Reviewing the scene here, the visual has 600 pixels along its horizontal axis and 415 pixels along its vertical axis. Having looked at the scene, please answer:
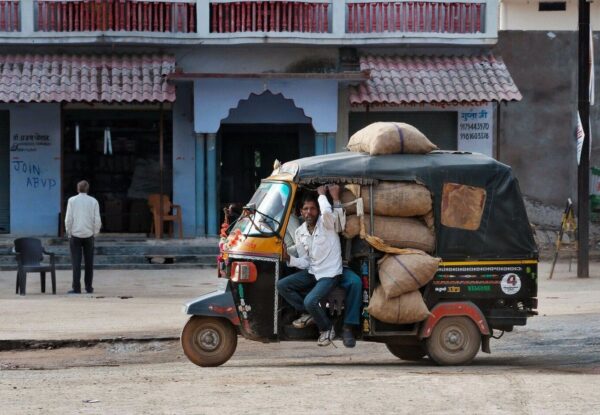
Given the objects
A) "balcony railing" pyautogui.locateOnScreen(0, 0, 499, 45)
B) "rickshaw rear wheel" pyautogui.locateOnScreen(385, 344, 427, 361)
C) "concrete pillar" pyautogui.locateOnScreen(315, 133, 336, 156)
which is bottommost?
"rickshaw rear wheel" pyautogui.locateOnScreen(385, 344, 427, 361)

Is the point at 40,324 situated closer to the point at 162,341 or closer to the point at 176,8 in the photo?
the point at 162,341

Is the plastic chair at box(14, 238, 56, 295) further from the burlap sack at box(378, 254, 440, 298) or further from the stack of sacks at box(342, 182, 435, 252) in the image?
the burlap sack at box(378, 254, 440, 298)

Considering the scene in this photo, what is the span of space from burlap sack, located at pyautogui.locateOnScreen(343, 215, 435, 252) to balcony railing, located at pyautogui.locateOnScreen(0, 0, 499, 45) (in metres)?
13.8

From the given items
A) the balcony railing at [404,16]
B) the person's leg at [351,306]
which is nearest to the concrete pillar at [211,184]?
the balcony railing at [404,16]

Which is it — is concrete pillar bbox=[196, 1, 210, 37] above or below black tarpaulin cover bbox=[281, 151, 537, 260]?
above

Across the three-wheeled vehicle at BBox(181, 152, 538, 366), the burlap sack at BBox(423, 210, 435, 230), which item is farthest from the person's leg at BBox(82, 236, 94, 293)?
the burlap sack at BBox(423, 210, 435, 230)

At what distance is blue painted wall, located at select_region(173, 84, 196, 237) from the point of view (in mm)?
26219

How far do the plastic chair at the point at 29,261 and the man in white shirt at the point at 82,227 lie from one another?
0.40 m

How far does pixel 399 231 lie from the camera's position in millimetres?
11914

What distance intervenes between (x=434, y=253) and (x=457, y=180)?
29.4 inches

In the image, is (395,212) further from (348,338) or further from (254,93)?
(254,93)

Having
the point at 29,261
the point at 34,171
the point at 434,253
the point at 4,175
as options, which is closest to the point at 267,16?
the point at 34,171

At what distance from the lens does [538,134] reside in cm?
2766

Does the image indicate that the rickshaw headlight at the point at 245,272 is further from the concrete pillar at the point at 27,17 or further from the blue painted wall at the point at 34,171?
the blue painted wall at the point at 34,171
